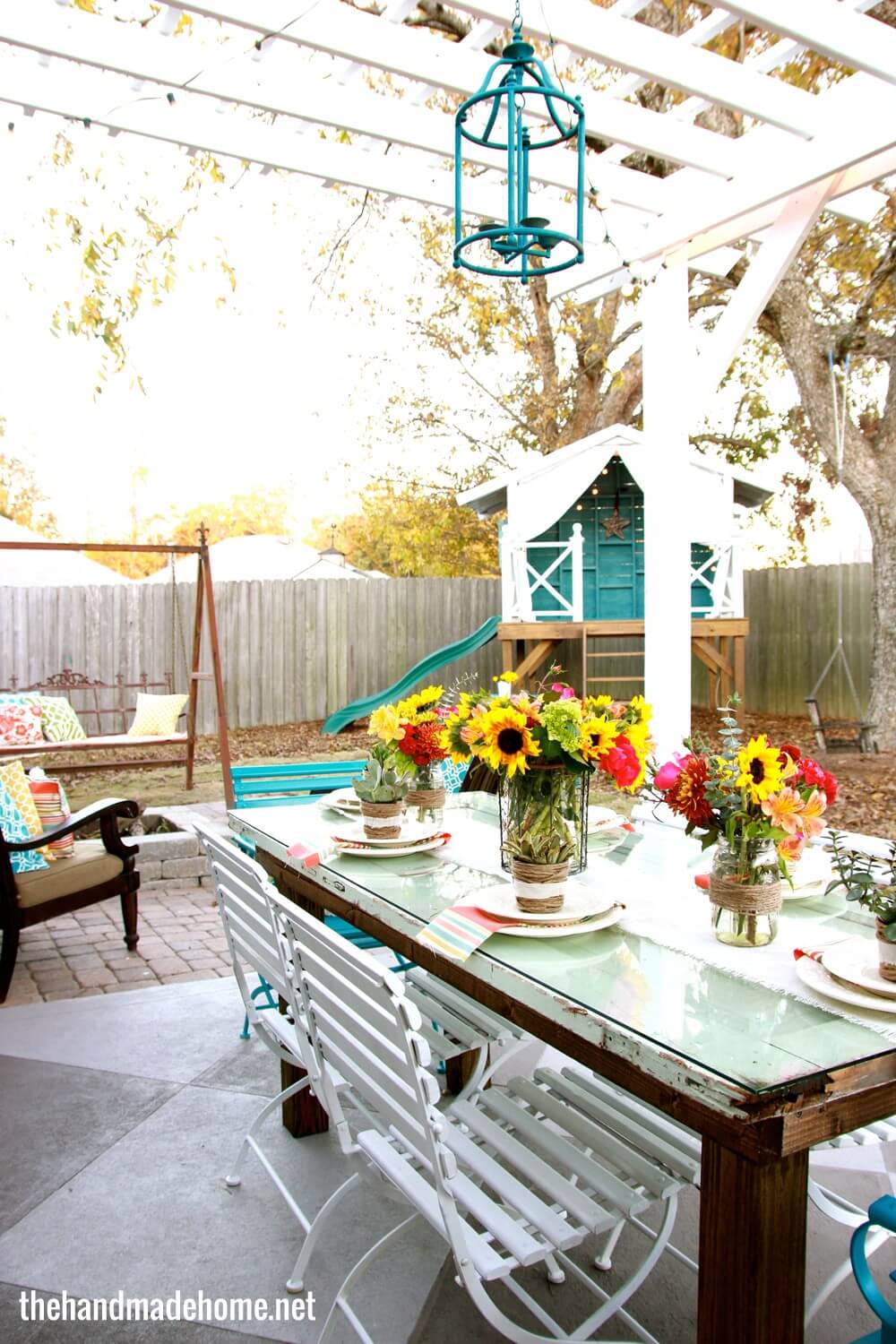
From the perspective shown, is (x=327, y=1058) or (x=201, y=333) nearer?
(x=327, y=1058)

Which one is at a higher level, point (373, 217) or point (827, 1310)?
point (373, 217)

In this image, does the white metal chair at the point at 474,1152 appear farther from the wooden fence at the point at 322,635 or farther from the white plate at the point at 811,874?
the wooden fence at the point at 322,635

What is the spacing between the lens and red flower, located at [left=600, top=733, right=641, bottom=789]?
2141 millimetres

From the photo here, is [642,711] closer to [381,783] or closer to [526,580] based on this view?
[381,783]

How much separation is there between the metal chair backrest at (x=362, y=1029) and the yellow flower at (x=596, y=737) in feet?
1.99

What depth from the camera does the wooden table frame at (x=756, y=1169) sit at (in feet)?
4.49

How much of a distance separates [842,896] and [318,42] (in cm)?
321

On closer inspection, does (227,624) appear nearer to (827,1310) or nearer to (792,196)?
(792,196)

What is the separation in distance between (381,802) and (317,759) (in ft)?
24.1

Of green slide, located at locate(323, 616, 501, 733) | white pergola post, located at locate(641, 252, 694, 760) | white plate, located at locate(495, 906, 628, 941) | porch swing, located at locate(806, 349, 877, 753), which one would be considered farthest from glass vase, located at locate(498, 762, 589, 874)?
green slide, located at locate(323, 616, 501, 733)

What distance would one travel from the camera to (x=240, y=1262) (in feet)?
7.59

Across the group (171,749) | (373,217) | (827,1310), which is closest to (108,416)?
(373,217)

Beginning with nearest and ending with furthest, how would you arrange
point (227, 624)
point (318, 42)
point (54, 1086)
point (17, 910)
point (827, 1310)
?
point (827, 1310) → point (54, 1086) → point (318, 42) → point (17, 910) → point (227, 624)

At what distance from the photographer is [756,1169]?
138 cm
